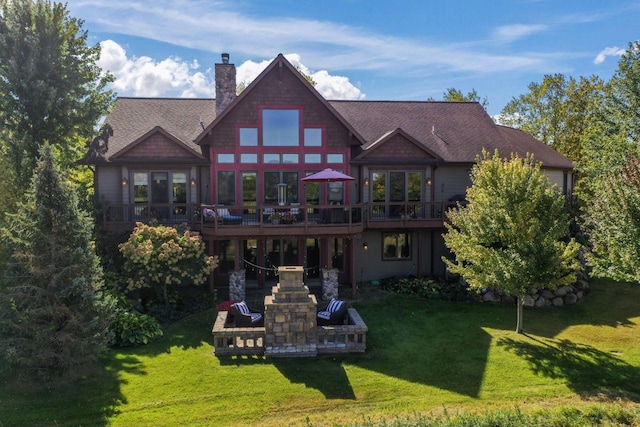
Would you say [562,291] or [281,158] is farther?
[281,158]

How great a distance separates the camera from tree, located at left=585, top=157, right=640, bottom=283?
33.0ft

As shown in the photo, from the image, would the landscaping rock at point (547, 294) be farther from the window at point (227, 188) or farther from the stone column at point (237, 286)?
the window at point (227, 188)

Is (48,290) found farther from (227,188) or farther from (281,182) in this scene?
(281,182)

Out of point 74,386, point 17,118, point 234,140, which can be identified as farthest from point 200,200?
point 74,386

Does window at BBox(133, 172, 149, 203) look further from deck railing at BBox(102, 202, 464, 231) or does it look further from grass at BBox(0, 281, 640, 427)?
grass at BBox(0, 281, 640, 427)

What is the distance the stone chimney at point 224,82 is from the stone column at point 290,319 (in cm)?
1131

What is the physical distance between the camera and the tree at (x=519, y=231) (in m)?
12.6

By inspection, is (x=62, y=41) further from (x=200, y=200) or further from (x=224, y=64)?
(x=200, y=200)

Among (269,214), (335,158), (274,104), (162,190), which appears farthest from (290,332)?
(274,104)

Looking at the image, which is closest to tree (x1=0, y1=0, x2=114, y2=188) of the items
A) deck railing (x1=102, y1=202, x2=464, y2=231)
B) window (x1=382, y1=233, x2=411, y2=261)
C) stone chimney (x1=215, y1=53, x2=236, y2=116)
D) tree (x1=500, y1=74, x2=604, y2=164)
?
deck railing (x1=102, y1=202, x2=464, y2=231)

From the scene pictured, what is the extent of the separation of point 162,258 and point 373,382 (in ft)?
27.6

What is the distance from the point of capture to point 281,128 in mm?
18531

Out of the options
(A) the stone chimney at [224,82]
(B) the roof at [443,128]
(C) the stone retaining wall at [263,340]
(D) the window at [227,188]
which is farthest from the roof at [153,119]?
(C) the stone retaining wall at [263,340]

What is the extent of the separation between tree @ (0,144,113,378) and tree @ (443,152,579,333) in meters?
11.4
